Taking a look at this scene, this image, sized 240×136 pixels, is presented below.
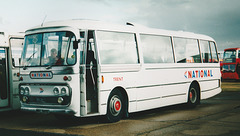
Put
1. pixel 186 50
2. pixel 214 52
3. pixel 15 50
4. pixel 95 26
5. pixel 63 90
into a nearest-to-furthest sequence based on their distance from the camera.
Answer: pixel 63 90 < pixel 95 26 < pixel 15 50 < pixel 186 50 < pixel 214 52

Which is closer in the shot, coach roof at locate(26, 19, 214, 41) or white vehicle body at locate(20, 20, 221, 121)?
white vehicle body at locate(20, 20, 221, 121)

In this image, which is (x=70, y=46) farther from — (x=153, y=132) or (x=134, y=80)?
(x=153, y=132)

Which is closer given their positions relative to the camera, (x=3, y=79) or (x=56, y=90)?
(x=56, y=90)

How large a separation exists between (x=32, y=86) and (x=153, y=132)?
146 inches

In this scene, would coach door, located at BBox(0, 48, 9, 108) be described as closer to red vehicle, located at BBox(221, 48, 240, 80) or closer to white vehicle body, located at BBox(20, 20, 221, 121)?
white vehicle body, located at BBox(20, 20, 221, 121)

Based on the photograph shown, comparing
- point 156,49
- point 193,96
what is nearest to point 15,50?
point 156,49

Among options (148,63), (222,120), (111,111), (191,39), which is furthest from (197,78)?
(111,111)

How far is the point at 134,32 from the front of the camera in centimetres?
1106

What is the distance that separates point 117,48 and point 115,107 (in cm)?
179

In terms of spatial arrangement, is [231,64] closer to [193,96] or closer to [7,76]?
[193,96]

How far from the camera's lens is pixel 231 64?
1404 inches

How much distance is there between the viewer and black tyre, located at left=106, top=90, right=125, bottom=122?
977cm

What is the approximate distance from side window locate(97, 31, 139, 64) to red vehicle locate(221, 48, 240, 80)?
1049 inches

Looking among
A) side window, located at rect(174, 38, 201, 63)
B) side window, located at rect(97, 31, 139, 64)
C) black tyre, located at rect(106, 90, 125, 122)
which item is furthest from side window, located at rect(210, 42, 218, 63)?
black tyre, located at rect(106, 90, 125, 122)
